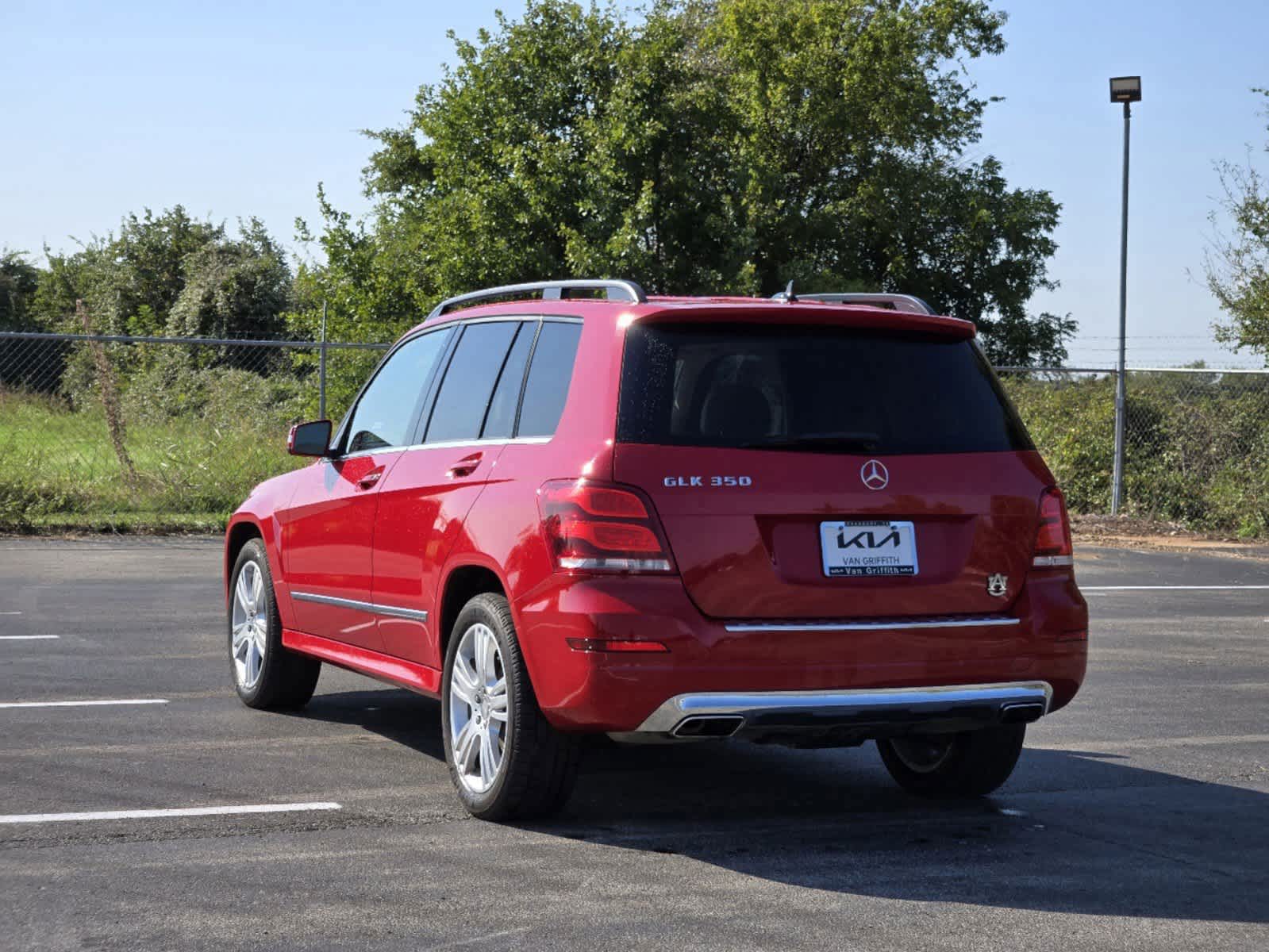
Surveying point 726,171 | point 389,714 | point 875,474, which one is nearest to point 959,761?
point 875,474

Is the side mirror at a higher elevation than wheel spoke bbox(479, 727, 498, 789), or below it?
higher

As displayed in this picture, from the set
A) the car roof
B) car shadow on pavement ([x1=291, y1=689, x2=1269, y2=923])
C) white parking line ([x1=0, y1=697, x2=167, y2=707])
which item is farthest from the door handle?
white parking line ([x1=0, y1=697, x2=167, y2=707])

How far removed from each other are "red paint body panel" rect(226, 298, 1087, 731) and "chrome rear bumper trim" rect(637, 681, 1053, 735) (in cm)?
3

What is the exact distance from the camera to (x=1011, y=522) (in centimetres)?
576

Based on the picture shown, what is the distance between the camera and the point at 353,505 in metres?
7.11

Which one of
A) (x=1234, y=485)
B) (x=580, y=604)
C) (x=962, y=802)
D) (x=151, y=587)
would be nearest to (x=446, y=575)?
(x=580, y=604)

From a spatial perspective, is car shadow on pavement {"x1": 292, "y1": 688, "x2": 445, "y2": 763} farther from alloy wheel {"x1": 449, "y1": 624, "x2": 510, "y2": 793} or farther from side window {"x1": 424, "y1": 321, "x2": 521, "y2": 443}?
side window {"x1": 424, "y1": 321, "x2": 521, "y2": 443}

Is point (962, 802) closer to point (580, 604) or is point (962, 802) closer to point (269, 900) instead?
point (580, 604)

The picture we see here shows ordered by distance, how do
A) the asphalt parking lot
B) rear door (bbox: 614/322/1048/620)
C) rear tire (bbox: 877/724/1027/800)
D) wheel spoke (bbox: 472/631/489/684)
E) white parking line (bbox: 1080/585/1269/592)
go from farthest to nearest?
white parking line (bbox: 1080/585/1269/592), rear tire (bbox: 877/724/1027/800), wheel spoke (bbox: 472/631/489/684), rear door (bbox: 614/322/1048/620), the asphalt parking lot

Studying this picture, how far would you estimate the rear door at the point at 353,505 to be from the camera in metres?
6.97

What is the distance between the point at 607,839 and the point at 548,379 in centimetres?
158

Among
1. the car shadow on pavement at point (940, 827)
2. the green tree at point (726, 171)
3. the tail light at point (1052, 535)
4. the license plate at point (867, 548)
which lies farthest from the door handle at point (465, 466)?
the green tree at point (726, 171)

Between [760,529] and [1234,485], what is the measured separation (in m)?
17.8

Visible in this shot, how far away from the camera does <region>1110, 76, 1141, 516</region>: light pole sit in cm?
2220
